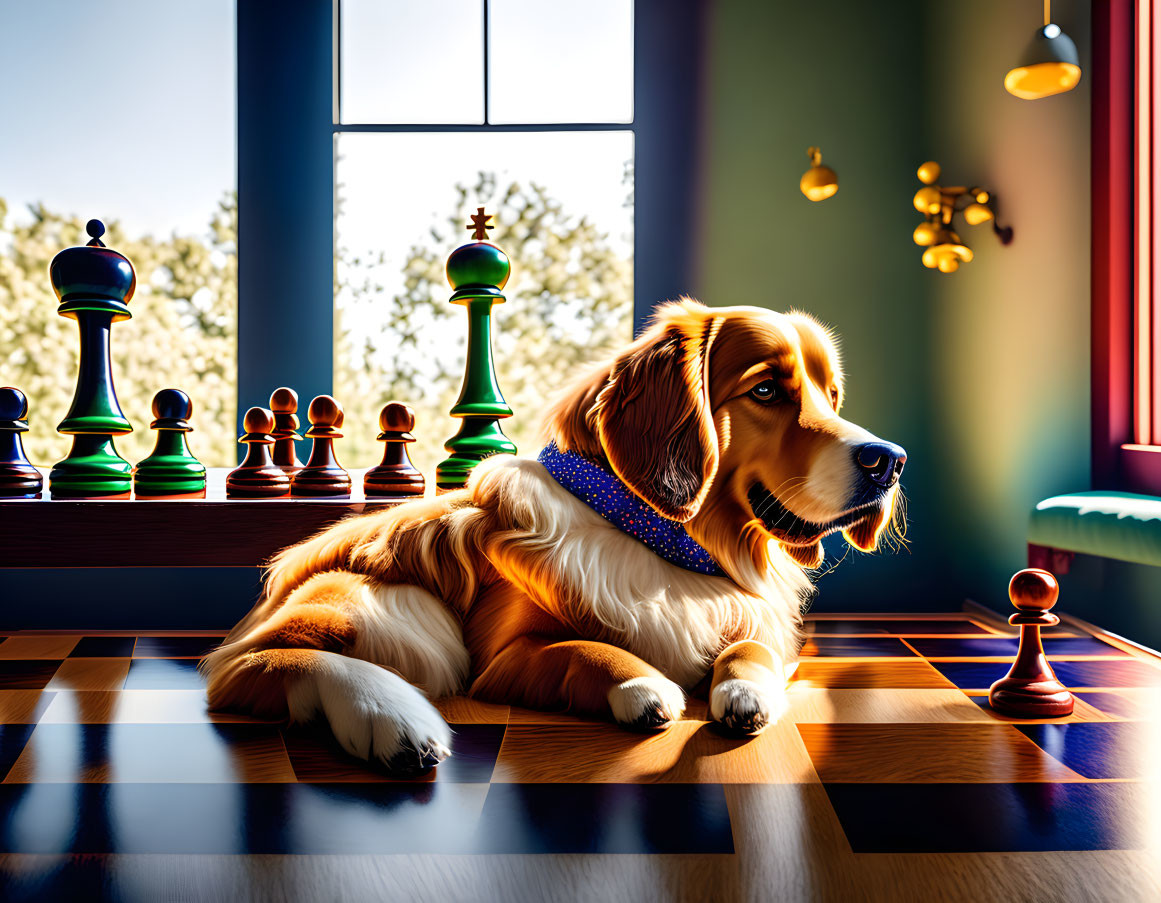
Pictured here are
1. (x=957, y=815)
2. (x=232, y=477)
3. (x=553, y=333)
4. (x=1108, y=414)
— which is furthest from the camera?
(x=553, y=333)

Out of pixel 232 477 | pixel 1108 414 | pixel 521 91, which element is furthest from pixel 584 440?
pixel 521 91

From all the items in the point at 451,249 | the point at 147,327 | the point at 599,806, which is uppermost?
the point at 451,249

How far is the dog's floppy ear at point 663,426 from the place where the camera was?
908mm

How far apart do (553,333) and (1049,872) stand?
2.34 m

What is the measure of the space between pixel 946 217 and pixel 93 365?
2.28 meters

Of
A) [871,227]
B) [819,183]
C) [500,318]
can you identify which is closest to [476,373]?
[500,318]

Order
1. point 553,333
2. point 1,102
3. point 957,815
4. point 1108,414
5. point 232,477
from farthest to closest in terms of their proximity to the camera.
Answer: point 553,333
point 1,102
point 1108,414
point 232,477
point 957,815

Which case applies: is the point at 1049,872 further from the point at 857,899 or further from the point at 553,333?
the point at 553,333

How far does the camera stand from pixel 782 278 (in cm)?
265

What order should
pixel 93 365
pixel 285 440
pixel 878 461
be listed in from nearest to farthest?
pixel 878 461, pixel 93 365, pixel 285 440

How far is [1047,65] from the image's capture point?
5.66 feet

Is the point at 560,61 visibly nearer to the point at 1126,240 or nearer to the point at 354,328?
the point at 354,328

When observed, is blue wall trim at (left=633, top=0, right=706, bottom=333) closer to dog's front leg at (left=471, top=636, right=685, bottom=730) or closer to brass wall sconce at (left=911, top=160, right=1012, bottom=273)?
brass wall sconce at (left=911, top=160, right=1012, bottom=273)

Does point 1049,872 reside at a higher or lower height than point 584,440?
lower
